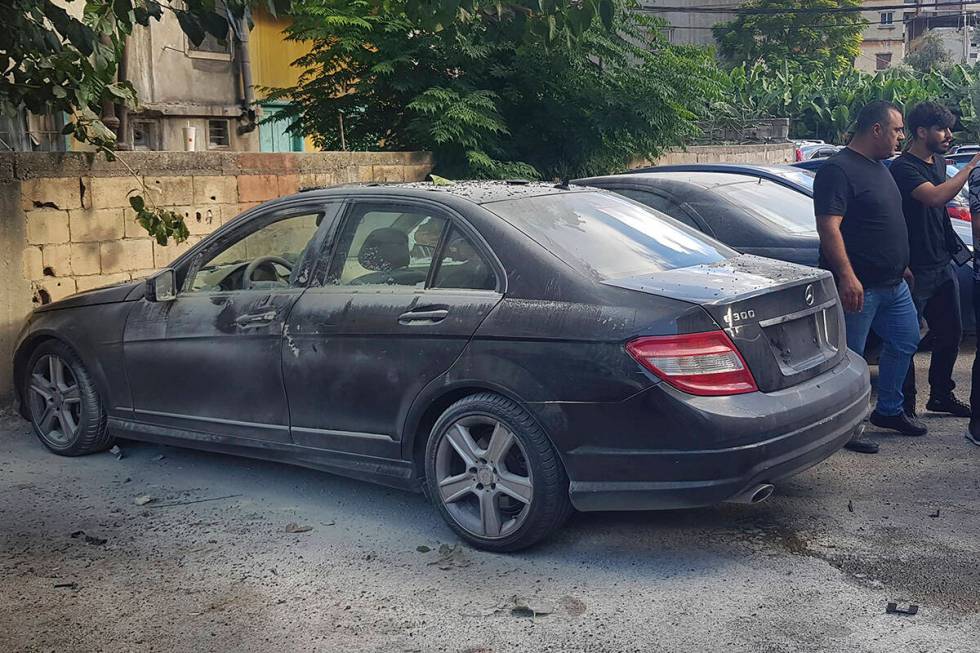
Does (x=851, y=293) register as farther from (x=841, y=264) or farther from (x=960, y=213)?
(x=960, y=213)

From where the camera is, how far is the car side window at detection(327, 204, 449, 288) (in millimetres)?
5058

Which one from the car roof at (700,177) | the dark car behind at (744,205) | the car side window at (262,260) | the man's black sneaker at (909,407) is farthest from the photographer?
the car roof at (700,177)

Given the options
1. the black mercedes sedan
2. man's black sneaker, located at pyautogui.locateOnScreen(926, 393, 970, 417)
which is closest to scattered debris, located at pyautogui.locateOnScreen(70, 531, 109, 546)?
the black mercedes sedan

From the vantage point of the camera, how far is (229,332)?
551cm

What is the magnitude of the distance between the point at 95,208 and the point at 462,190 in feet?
13.2

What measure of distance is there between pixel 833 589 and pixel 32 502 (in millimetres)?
3918

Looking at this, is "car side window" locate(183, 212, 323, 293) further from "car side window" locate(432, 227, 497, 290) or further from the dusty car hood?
"car side window" locate(432, 227, 497, 290)

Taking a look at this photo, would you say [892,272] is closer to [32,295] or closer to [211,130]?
[32,295]

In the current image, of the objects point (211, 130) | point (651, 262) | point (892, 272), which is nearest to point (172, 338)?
point (651, 262)

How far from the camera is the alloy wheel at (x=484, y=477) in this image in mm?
4594

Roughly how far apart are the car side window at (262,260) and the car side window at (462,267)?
81 centimetres

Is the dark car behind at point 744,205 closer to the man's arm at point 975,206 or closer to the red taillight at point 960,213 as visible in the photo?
the red taillight at point 960,213

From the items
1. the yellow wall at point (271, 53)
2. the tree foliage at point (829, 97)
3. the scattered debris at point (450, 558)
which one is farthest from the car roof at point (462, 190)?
the tree foliage at point (829, 97)

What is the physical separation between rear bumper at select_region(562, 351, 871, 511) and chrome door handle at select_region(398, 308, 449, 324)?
2.74ft
